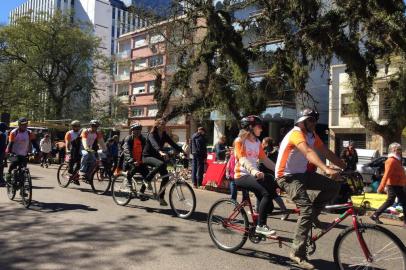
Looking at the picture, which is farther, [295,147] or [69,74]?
[69,74]

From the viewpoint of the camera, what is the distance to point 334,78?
130 ft

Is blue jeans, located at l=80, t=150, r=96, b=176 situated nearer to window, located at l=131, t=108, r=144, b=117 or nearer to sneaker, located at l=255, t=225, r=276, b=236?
sneaker, located at l=255, t=225, r=276, b=236

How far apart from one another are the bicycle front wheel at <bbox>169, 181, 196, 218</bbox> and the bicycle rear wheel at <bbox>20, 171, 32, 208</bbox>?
3.12m

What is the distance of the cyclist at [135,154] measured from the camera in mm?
10727

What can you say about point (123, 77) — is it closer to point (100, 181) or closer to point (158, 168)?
point (100, 181)

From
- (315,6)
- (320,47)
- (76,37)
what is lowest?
(320,47)

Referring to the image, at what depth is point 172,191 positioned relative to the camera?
971 cm

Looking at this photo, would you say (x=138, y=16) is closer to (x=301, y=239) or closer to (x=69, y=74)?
(x=301, y=239)

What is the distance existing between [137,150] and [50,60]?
3910 cm

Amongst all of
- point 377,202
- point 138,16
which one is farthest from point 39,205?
point 138,16

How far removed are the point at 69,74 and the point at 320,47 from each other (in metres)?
34.0

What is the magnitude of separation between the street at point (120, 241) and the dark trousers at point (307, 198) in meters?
0.56

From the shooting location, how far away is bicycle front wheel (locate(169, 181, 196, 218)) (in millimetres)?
9523

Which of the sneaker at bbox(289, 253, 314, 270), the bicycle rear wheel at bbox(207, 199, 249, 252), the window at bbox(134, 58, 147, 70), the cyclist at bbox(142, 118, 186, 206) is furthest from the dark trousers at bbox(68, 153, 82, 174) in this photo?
the window at bbox(134, 58, 147, 70)
